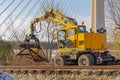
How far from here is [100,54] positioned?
67.0 feet

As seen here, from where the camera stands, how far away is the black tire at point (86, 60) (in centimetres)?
1961

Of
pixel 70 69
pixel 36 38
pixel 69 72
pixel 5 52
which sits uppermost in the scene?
pixel 36 38

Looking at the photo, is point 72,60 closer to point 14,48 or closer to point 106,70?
point 106,70

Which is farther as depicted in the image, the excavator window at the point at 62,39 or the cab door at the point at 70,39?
the excavator window at the point at 62,39

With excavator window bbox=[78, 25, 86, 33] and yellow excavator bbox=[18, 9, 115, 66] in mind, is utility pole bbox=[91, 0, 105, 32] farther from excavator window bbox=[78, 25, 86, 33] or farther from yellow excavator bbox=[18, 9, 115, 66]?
excavator window bbox=[78, 25, 86, 33]

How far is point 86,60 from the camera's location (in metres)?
19.9

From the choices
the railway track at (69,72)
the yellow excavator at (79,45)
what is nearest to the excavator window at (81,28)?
the yellow excavator at (79,45)

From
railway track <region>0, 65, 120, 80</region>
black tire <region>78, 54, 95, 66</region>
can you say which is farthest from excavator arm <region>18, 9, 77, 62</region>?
railway track <region>0, 65, 120, 80</region>

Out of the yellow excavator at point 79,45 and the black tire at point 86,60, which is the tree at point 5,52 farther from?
the black tire at point 86,60

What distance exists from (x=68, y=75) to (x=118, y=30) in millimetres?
19282

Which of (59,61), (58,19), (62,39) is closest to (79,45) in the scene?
(62,39)

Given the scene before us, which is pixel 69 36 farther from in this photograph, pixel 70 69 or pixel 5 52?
pixel 5 52

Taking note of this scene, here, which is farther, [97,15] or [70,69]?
[97,15]

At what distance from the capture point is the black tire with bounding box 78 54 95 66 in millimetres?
19609
